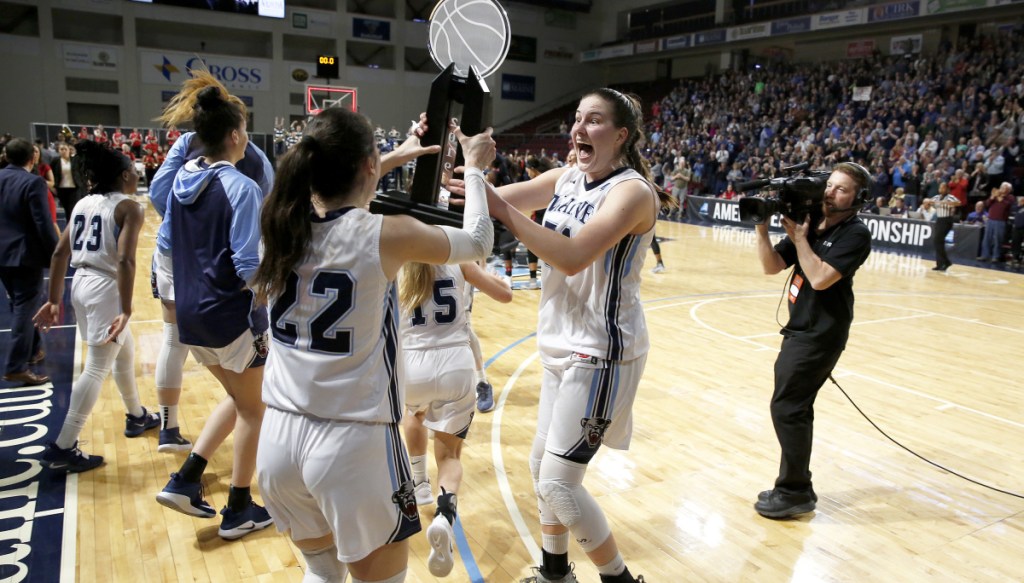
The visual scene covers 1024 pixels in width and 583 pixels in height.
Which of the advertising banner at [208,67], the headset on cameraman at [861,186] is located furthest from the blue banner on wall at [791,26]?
the headset on cameraman at [861,186]

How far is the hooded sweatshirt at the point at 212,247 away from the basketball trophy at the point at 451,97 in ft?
3.36

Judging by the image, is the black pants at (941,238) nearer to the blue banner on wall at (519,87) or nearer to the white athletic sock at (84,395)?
the white athletic sock at (84,395)

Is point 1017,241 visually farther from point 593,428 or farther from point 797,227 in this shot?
point 593,428

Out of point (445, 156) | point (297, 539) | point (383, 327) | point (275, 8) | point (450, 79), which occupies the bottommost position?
point (297, 539)

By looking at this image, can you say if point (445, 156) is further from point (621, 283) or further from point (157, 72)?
point (157, 72)

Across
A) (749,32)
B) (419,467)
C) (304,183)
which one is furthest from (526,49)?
(304,183)

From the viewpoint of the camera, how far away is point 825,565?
356 cm

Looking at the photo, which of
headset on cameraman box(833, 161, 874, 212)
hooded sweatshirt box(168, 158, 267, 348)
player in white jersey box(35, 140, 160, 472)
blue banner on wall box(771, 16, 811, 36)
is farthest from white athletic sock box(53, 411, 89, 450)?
blue banner on wall box(771, 16, 811, 36)

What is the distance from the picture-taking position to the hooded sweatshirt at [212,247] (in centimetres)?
328

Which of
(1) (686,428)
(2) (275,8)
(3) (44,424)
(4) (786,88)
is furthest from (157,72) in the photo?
(1) (686,428)

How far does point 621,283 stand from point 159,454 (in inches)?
139

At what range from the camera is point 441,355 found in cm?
358

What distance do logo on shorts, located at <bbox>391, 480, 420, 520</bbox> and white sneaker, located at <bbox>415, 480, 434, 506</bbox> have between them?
5.91 feet

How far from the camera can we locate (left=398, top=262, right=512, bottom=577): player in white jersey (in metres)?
3.49
